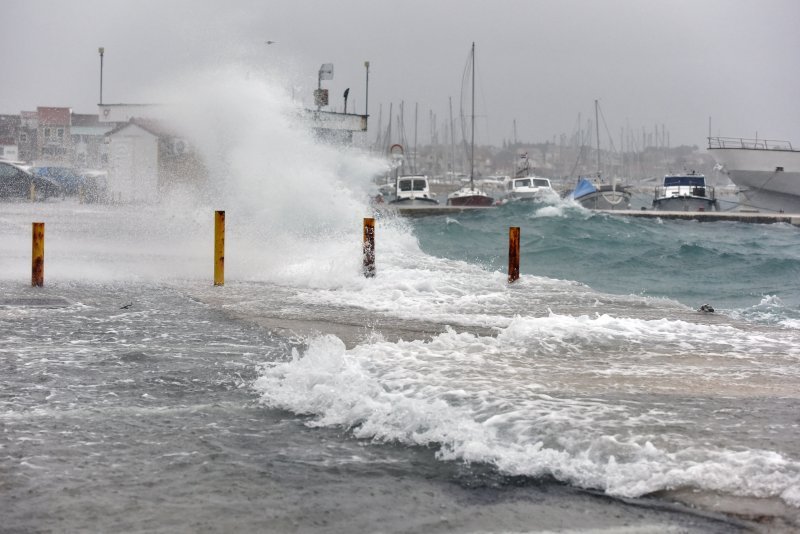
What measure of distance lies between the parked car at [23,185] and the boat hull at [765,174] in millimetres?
32204

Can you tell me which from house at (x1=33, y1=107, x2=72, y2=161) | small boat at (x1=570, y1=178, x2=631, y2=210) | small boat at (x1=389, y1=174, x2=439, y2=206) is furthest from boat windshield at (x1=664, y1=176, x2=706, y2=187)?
house at (x1=33, y1=107, x2=72, y2=161)

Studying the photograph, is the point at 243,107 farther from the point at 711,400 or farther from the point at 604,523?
the point at 604,523

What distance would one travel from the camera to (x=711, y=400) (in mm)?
5715

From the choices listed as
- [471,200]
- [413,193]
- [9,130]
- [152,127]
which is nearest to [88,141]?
[9,130]

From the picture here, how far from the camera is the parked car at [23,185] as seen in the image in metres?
37.7

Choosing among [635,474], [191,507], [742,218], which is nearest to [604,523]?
[635,474]

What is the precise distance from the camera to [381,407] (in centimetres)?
548

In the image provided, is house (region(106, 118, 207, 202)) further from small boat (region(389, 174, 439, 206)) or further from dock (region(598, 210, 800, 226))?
dock (region(598, 210, 800, 226))

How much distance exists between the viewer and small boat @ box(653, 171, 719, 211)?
49.1 m

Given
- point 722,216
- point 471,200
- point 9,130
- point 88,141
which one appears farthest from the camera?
point 9,130

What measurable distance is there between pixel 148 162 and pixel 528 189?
28072 mm

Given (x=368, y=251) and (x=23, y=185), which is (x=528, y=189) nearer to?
(x=23, y=185)

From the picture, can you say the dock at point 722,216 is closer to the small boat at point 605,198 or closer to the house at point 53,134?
the small boat at point 605,198

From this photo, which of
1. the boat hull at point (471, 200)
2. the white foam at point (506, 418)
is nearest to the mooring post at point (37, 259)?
the white foam at point (506, 418)
